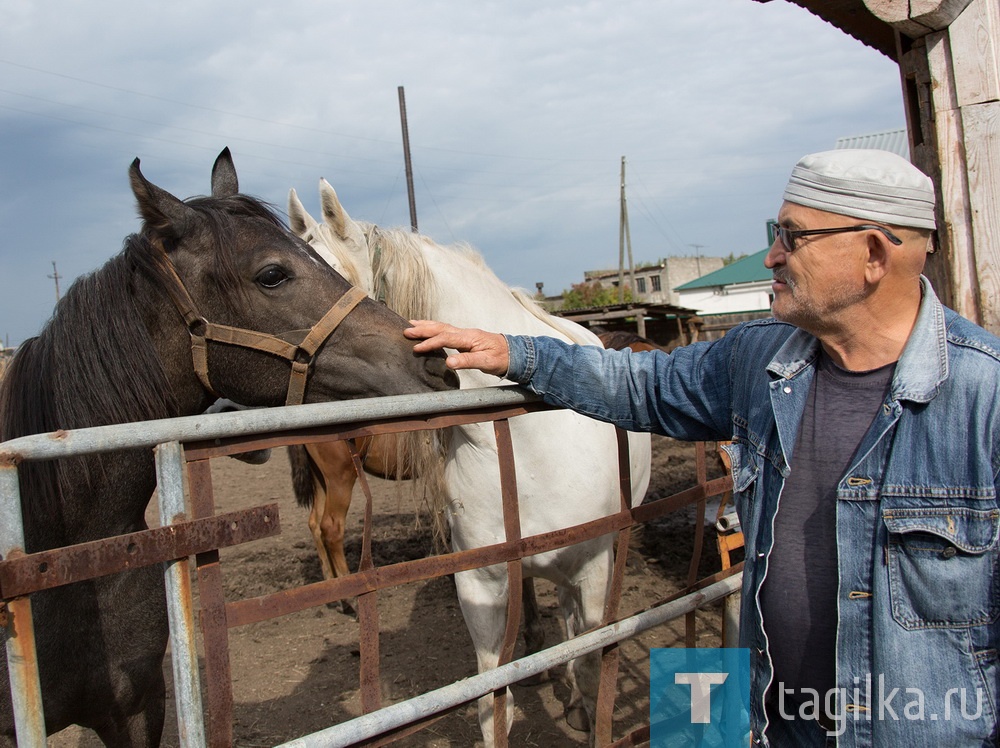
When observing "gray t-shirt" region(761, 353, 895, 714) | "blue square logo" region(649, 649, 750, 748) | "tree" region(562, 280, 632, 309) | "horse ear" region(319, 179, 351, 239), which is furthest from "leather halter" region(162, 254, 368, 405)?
"tree" region(562, 280, 632, 309)

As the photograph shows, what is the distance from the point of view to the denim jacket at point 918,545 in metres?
1.17

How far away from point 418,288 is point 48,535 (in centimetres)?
134

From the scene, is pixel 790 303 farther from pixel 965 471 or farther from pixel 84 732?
pixel 84 732

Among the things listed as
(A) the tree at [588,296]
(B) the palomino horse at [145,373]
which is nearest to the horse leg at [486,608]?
(B) the palomino horse at [145,373]

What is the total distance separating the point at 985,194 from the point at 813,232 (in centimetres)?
182

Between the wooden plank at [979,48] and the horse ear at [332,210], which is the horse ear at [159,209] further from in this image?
the wooden plank at [979,48]

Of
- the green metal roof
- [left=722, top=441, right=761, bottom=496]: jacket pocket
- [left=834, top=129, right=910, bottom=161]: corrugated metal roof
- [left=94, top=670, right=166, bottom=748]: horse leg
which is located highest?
the green metal roof

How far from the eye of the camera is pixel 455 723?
3.48 meters

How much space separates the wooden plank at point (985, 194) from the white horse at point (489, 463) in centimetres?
154

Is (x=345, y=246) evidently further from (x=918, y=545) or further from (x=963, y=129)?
(x=963, y=129)

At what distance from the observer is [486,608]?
7.80ft

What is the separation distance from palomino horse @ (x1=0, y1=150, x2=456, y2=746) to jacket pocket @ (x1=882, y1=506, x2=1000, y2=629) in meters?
1.17

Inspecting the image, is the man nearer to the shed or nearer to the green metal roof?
the shed

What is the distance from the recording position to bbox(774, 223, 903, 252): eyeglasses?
127cm
